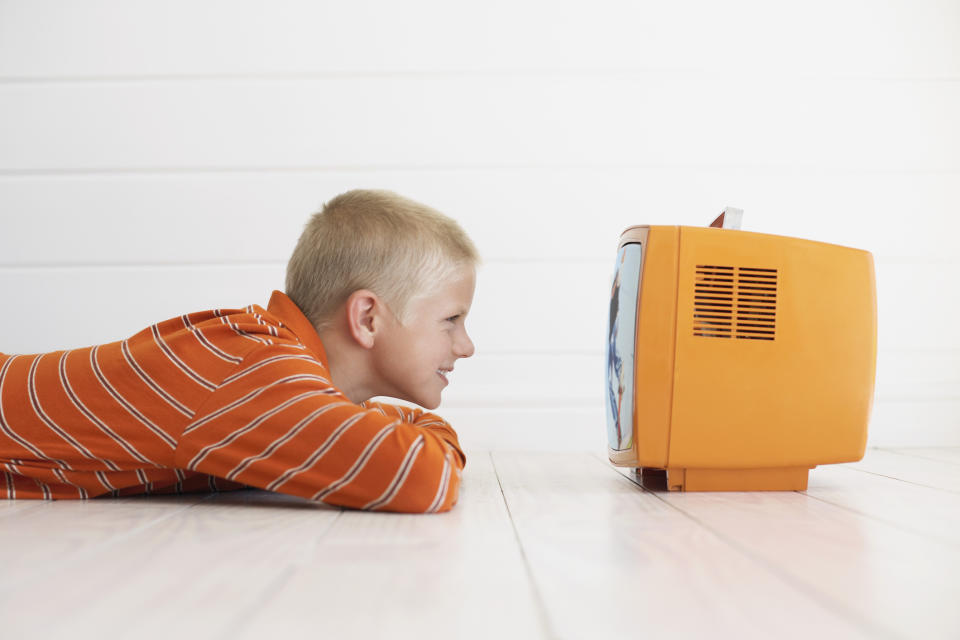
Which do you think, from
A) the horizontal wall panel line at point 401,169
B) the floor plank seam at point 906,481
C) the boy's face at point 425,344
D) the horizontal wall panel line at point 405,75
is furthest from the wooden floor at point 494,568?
the horizontal wall panel line at point 405,75

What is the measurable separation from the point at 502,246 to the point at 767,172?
62cm

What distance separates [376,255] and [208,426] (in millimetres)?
349

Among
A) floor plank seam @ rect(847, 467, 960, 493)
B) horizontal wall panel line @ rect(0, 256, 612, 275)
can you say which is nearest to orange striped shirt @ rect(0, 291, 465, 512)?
floor plank seam @ rect(847, 467, 960, 493)

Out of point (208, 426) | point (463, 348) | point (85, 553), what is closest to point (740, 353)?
point (463, 348)

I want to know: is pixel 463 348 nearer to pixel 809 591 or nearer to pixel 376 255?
pixel 376 255

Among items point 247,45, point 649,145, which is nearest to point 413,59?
point 247,45

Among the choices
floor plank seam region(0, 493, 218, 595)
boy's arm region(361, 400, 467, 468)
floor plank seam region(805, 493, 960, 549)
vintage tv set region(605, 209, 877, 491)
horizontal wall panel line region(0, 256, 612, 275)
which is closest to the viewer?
floor plank seam region(0, 493, 218, 595)

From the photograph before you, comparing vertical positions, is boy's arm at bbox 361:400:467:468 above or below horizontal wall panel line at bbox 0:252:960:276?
below

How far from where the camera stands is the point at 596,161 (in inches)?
70.8

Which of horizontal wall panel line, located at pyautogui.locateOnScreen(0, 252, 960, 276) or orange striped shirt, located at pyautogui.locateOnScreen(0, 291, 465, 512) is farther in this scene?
horizontal wall panel line, located at pyautogui.locateOnScreen(0, 252, 960, 276)

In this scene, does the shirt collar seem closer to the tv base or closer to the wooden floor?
the wooden floor

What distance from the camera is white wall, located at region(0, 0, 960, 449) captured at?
178cm

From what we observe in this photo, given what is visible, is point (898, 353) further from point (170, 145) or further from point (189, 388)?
point (170, 145)

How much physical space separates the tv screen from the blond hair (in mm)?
239
